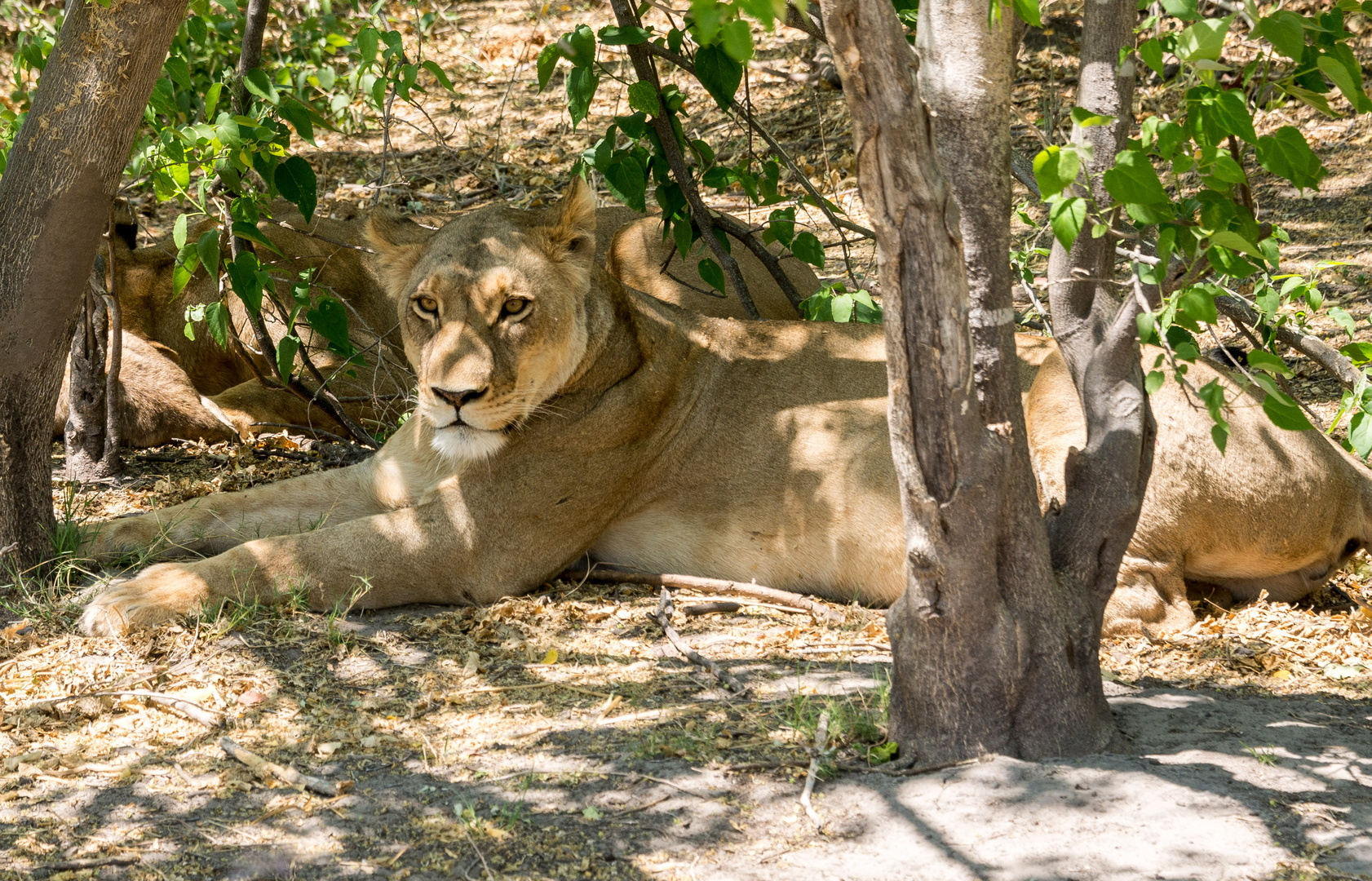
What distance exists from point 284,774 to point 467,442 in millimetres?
1449

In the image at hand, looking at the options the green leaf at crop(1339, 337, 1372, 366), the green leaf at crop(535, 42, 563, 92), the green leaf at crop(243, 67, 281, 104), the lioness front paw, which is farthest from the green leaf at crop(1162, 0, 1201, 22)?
the green leaf at crop(243, 67, 281, 104)

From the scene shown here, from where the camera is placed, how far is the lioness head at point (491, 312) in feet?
13.2

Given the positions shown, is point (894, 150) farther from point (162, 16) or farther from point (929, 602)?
point (162, 16)

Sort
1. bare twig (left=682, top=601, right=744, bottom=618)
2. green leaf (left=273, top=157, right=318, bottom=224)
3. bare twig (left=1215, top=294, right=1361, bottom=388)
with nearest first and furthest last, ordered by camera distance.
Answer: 1. bare twig (left=1215, top=294, right=1361, bottom=388)
2. bare twig (left=682, top=601, right=744, bottom=618)
3. green leaf (left=273, top=157, right=318, bottom=224)

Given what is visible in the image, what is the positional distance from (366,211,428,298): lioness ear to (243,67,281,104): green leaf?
1.83ft

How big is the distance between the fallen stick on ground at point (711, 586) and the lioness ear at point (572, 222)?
1.12m

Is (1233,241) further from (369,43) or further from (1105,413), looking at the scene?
(369,43)

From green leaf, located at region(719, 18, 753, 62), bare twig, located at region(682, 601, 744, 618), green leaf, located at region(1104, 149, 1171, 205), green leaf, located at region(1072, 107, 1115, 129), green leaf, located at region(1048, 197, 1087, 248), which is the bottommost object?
bare twig, located at region(682, 601, 744, 618)

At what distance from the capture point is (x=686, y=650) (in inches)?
151

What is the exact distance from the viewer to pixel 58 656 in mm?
3641

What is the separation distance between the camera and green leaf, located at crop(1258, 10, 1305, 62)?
2.31 metres

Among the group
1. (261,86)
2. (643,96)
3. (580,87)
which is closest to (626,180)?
(643,96)

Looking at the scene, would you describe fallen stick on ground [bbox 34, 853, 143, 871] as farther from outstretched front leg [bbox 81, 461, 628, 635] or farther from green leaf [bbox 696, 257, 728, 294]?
green leaf [bbox 696, 257, 728, 294]

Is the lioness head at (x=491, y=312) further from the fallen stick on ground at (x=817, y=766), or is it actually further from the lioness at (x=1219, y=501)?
the lioness at (x=1219, y=501)
